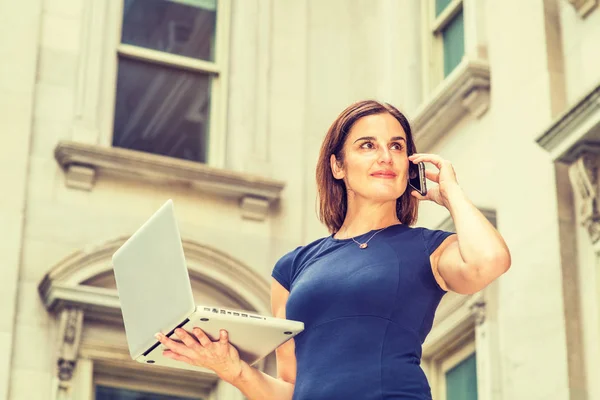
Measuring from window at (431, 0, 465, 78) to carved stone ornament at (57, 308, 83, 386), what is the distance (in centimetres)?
358

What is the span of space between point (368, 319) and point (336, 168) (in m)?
0.67

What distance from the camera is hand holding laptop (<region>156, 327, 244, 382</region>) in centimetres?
441

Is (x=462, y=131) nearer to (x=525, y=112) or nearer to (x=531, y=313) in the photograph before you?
(x=525, y=112)

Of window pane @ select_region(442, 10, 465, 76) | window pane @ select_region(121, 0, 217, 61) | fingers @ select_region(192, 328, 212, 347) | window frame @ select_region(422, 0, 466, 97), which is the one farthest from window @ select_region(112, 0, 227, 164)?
fingers @ select_region(192, 328, 212, 347)

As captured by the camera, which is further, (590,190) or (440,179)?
(590,190)

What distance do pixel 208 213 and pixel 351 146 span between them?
7603 mm

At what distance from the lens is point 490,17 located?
35.0ft

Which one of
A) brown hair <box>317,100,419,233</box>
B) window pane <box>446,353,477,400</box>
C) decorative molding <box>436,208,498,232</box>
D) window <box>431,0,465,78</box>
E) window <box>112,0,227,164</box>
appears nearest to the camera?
brown hair <box>317,100,419,233</box>

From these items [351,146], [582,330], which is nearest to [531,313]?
[582,330]

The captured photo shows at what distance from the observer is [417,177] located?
4805 millimetres

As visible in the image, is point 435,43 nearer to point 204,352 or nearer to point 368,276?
point 368,276

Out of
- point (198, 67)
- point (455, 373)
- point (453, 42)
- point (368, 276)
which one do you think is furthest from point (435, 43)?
point (368, 276)

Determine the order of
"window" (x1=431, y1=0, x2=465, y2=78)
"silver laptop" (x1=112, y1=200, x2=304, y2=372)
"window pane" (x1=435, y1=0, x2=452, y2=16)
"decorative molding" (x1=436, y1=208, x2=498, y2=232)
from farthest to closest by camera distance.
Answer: "window pane" (x1=435, y1=0, x2=452, y2=16) → "window" (x1=431, y1=0, x2=465, y2=78) → "decorative molding" (x1=436, y1=208, x2=498, y2=232) → "silver laptop" (x1=112, y1=200, x2=304, y2=372)

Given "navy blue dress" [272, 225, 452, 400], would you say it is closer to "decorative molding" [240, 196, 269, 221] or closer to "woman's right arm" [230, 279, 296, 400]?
"woman's right arm" [230, 279, 296, 400]
